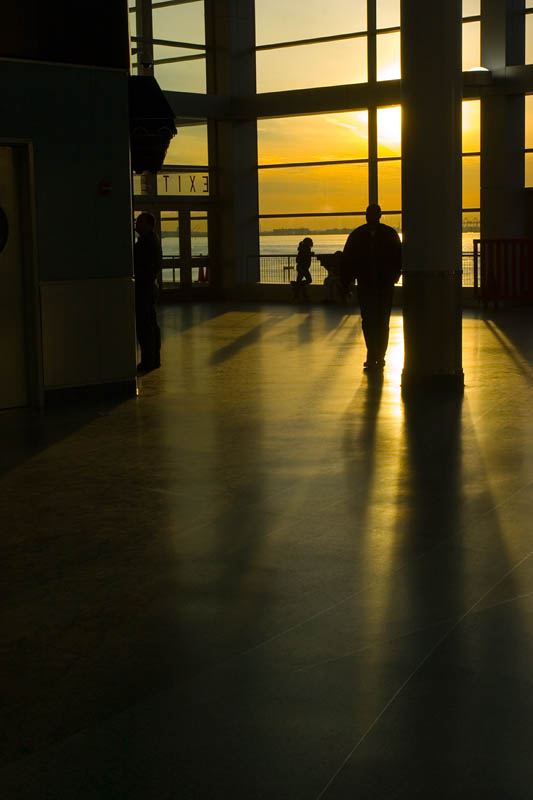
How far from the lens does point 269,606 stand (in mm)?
5035

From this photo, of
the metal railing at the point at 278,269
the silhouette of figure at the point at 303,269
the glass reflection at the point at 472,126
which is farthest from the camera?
the metal railing at the point at 278,269

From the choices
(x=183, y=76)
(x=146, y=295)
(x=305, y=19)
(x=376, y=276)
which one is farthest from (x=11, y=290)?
(x=305, y=19)

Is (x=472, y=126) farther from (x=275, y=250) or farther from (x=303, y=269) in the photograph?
(x=275, y=250)

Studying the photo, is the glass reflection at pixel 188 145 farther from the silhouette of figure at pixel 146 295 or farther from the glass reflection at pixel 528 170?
the silhouette of figure at pixel 146 295

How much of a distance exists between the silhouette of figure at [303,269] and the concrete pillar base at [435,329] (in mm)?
16047

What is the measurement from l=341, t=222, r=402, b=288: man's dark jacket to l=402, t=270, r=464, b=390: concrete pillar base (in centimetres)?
A: 168

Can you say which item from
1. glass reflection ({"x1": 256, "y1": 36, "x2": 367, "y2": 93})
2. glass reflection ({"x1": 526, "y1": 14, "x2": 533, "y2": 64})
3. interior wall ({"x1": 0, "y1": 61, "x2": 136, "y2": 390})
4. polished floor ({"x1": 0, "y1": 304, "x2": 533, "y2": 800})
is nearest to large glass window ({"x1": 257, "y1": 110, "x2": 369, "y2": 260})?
glass reflection ({"x1": 256, "y1": 36, "x2": 367, "y2": 93})

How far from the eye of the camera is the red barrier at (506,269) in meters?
24.5

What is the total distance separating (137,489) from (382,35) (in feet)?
75.6

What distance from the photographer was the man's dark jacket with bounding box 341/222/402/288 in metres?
13.7

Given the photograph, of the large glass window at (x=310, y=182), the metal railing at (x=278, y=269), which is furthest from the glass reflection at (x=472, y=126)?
the metal railing at (x=278, y=269)

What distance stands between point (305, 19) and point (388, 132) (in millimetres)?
3952

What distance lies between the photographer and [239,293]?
3075cm

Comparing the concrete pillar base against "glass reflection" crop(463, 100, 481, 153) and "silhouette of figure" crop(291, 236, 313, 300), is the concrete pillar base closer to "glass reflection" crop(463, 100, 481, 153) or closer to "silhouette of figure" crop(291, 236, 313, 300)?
"glass reflection" crop(463, 100, 481, 153)
